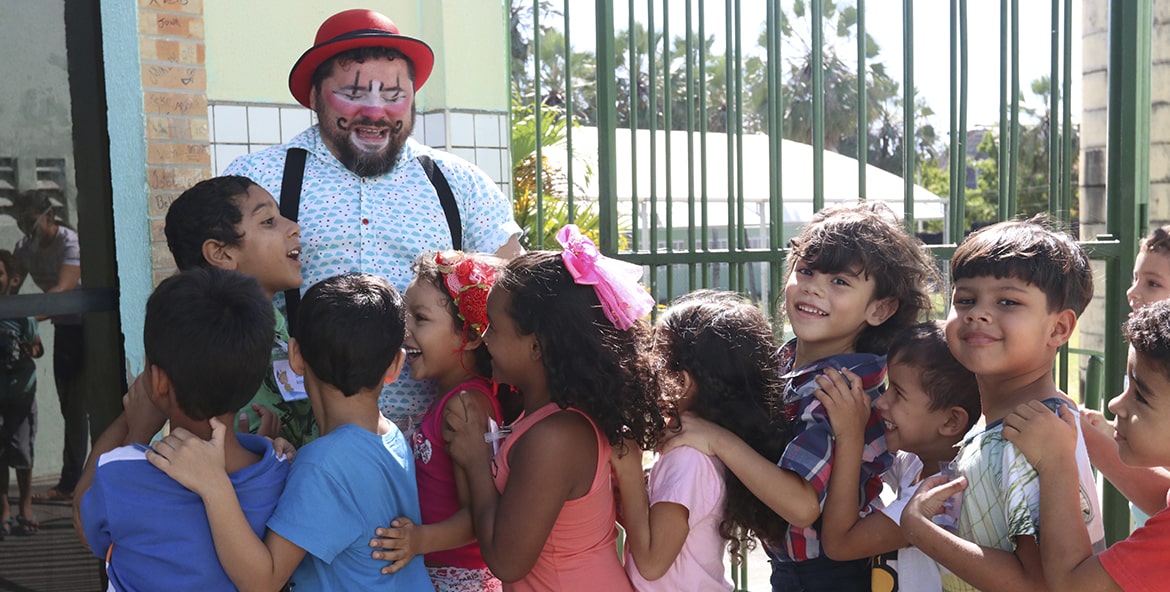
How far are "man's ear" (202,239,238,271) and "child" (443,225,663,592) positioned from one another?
62 cm

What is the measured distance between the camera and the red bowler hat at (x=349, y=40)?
2.71 m

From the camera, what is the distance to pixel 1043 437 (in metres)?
1.87

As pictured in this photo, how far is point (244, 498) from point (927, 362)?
1.37 m

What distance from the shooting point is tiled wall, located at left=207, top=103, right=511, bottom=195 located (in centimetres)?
621

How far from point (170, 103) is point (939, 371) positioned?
2219mm

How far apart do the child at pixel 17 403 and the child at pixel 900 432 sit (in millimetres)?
2045

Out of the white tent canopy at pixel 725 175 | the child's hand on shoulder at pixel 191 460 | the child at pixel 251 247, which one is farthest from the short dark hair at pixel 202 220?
the white tent canopy at pixel 725 175

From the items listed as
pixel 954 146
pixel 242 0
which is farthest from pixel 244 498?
pixel 242 0

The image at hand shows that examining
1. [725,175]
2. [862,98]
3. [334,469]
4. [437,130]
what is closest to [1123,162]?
[862,98]

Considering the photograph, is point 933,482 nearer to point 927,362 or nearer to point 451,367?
point 927,362

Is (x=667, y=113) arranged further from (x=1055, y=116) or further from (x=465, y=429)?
(x=1055, y=116)

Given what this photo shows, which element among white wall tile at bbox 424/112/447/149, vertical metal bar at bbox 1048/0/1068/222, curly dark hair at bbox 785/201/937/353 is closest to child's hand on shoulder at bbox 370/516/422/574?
curly dark hair at bbox 785/201/937/353

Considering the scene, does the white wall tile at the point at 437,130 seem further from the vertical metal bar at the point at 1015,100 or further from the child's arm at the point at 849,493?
the child's arm at the point at 849,493

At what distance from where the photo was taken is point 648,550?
220 centimetres
